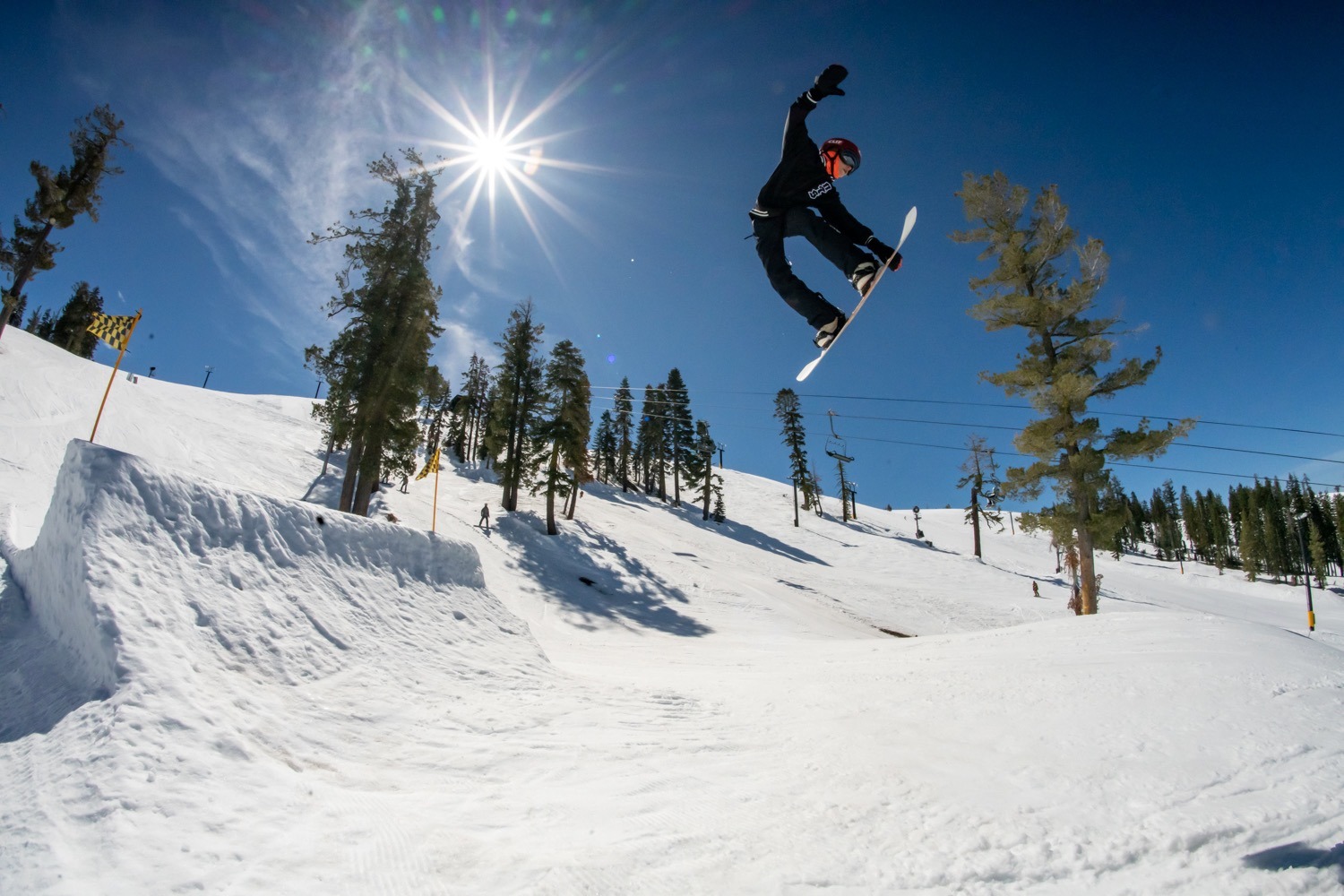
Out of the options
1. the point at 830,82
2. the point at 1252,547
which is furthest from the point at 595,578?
the point at 1252,547

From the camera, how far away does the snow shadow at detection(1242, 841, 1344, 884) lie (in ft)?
8.59

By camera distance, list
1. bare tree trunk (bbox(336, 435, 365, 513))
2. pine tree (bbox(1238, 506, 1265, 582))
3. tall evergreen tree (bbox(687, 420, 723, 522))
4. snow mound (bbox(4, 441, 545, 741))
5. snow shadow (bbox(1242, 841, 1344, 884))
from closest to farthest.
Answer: snow shadow (bbox(1242, 841, 1344, 884)), snow mound (bbox(4, 441, 545, 741)), bare tree trunk (bbox(336, 435, 365, 513)), tall evergreen tree (bbox(687, 420, 723, 522)), pine tree (bbox(1238, 506, 1265, 582))

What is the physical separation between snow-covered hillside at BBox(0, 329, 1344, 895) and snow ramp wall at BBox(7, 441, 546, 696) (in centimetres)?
3

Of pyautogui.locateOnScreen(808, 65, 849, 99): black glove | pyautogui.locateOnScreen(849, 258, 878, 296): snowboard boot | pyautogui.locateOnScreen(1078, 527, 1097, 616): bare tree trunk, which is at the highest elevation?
pyautogui.locateOnScreen(808, 65, 849, 99): black glove

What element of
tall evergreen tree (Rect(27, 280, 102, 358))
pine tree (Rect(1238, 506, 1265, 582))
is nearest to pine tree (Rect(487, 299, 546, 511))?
tall evergreen tree (Rect(27, 280, 102, 358))

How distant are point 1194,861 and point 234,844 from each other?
474 cm

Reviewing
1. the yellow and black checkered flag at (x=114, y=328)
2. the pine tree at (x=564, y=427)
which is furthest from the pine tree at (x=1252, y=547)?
the yellow and black checkered flag at (x=114, y=328)

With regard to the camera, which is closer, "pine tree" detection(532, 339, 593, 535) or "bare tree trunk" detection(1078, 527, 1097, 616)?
"bare tree trunk" detection(1078, 527, 1097, 616)

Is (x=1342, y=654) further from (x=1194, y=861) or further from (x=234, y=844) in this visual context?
(x=234, y=844)

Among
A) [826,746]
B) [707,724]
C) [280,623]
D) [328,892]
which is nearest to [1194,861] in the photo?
[826,746]

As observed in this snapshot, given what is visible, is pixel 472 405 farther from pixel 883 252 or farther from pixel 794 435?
pixel 883 252

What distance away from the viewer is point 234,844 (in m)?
2.63

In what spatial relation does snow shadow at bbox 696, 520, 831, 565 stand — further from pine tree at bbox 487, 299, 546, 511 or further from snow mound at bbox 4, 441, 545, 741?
snow mound at bbox 4, 441, 545, 741

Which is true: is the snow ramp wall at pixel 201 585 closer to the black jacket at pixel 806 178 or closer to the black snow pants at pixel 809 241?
the black snow pants at pixel 809 241
